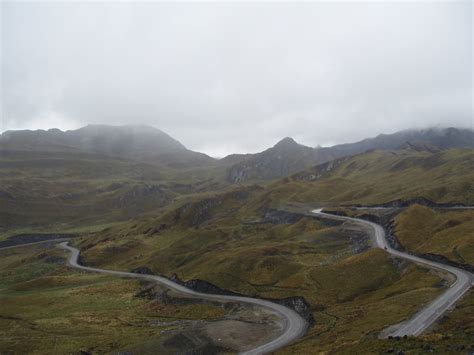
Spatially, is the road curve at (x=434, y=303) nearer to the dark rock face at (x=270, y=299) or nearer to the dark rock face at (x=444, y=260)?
the dark rock face at (x=444, y=260)

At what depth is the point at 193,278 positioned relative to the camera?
13788 cm

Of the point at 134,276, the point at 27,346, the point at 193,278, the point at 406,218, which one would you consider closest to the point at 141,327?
the point at 27,346

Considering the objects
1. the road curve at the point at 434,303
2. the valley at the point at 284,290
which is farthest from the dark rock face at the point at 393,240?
the road curve at the point at 434,303

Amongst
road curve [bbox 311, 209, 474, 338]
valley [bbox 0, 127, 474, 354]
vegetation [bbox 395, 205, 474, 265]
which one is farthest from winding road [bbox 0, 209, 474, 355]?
vegetation [bbox 395, 205, 474, 265]

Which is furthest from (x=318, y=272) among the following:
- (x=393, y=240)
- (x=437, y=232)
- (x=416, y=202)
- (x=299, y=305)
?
(x=416, y=202)

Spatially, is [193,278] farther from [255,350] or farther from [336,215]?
[336,215]

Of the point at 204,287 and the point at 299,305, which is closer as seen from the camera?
the point at 299,305

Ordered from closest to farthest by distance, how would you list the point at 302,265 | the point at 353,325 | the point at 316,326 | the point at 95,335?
the point at 353,325, the point at 316,326, the point at 95,335, the point at 302,265

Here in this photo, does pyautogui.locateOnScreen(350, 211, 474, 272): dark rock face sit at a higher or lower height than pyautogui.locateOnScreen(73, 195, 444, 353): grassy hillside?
higher

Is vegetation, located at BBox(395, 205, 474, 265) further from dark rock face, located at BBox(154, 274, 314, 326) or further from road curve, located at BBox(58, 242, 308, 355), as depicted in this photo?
road curve, located at BBox(58, 242, 308, 355)

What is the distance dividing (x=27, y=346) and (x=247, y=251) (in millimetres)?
75181

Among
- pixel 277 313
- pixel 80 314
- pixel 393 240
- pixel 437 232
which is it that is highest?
pixel 437 232

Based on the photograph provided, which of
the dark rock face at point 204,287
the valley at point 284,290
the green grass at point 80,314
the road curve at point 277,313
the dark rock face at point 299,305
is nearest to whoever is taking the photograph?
the valley at point 284,290

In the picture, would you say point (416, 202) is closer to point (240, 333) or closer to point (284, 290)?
point (284, 290)
